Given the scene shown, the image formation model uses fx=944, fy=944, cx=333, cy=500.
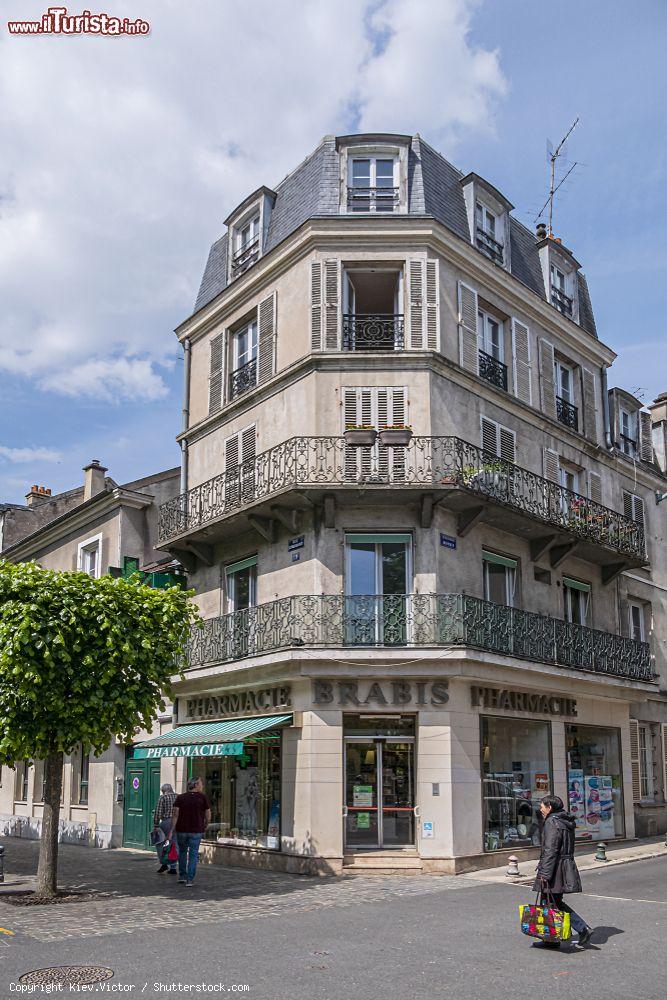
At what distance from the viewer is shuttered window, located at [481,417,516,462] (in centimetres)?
1975

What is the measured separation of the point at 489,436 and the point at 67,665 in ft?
33.7

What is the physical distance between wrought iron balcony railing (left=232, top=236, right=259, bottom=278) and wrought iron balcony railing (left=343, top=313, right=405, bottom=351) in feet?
12.1

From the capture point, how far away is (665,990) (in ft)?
26.1

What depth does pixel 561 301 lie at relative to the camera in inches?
935

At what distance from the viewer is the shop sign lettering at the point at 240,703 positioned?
17438 millimetres

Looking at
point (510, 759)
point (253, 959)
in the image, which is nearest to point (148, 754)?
point (510, 759)

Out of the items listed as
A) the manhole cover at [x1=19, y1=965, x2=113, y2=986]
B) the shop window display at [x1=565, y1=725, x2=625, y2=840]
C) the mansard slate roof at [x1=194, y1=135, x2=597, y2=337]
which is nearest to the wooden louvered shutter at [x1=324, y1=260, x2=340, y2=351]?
the mansard slate roof at [x1=194, y1=135, x2=597, y2=337]

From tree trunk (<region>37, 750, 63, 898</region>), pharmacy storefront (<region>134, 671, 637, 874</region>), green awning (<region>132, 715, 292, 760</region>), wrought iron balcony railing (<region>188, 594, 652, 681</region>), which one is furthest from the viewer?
wrought iron balcony railing (<region>188, 594, 652, 681</region>)

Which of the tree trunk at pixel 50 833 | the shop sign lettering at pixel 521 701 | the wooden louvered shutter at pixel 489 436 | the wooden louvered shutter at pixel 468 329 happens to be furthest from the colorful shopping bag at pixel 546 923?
the wooden louvered shutter at pixel 468 329

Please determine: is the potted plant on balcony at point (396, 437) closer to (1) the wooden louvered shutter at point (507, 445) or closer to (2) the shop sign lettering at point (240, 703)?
(1) the wooden louvered shutter at point (507, 445)

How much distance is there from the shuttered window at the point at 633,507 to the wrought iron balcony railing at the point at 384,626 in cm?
686

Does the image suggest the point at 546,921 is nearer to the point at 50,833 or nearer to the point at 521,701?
the point at 50,833

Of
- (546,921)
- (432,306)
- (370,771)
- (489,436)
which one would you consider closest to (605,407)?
(489,436)

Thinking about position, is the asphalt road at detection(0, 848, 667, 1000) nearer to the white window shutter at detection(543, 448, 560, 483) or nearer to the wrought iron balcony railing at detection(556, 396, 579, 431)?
the white window shutter at detection(543, 448, 560, 483)
